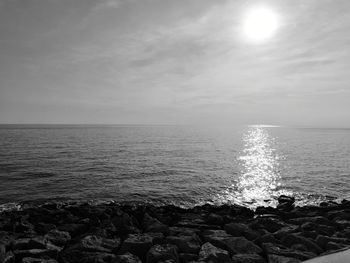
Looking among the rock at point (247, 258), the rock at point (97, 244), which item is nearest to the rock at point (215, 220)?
the rock at point (247, 258)

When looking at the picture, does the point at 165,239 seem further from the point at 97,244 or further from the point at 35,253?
the point at 35,253

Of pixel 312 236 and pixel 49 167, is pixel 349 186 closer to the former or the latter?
pixel 312 236

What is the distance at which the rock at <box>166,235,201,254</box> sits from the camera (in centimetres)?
775

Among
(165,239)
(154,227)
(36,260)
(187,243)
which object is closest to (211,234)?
(187,243)

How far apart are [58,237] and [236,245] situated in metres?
6.21

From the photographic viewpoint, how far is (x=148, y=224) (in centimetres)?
1034

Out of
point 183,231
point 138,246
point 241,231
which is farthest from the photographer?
point 183,231

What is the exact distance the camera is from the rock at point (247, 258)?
23.0 feet

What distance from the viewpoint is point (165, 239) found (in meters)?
8.36

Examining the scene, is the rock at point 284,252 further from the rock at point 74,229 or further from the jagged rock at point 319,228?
the rock at point 74,229

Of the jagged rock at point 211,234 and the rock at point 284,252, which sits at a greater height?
the rock at point 284,252

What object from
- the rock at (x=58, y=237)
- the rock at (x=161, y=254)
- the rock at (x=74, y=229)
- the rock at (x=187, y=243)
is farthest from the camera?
the rock at (x=74, y=229)

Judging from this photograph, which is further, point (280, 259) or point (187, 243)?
point (187, 243)

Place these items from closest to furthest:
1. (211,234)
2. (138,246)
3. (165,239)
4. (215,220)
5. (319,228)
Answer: (138,246)
(165,239)
(211,234)
(319,228)
(215,220)
